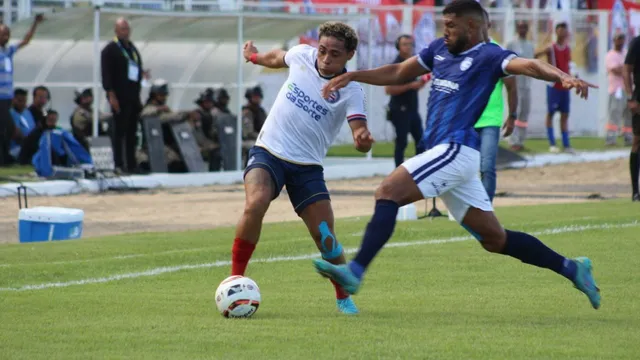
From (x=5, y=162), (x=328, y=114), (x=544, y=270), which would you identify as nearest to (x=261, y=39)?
(x=5, y=162)

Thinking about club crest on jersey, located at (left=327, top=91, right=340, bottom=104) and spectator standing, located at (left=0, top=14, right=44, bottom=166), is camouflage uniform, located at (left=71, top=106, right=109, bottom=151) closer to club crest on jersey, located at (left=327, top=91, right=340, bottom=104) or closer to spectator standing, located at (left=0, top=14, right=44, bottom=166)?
spectator standing, located at (left=0, top=14, right=44, bottom=166)

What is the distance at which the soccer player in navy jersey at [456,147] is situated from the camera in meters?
8.05

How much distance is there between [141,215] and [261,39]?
9253 mm

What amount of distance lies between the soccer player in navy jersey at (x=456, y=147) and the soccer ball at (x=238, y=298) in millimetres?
726

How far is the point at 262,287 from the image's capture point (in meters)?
9.89

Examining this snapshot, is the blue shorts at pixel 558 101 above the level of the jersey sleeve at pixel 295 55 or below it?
below

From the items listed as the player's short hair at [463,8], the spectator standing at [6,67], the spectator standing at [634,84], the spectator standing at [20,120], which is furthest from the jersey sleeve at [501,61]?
the spectator standing at [20,120]

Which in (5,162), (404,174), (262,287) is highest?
(404,174)

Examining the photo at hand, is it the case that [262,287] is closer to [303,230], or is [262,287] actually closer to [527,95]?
[303,230]

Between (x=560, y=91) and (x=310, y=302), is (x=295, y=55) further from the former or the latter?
(x=560, y=91)

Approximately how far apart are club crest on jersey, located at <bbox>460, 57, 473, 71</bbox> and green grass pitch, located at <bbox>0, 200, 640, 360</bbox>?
1.55m

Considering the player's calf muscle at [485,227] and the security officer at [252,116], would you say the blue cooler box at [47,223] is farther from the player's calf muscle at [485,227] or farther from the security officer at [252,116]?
the security officer at [252,116]

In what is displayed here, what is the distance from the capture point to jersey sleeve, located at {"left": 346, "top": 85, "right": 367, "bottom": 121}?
8.33m

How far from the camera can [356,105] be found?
8391mm
